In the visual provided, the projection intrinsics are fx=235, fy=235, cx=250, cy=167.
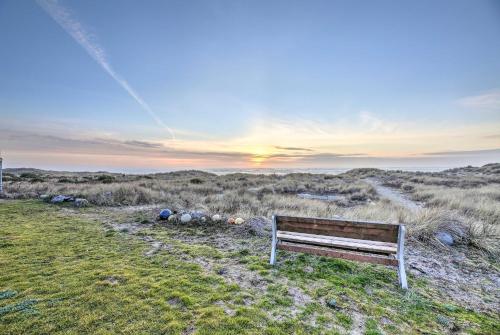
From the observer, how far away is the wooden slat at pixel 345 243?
4039 millimetres

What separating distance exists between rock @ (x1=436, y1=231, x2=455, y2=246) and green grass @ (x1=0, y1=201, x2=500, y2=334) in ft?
9.32

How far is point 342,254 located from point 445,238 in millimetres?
4168

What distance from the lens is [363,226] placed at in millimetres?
4035

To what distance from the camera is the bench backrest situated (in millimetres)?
3961

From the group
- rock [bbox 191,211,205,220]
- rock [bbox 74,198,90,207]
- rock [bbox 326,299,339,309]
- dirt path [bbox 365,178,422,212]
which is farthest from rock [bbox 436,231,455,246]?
rock [bbox 74,198,90,207]

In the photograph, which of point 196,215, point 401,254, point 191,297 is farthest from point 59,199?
point 401,254

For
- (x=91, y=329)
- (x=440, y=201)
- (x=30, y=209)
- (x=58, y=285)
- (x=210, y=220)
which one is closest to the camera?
(x=91, y=329)

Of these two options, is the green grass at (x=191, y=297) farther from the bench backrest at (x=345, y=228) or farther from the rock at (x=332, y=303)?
the bench backrest at (x=345, y=228)

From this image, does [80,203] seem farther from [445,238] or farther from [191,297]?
[445,238]

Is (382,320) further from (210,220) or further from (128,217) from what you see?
(128,217)

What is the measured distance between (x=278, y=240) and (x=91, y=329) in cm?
321

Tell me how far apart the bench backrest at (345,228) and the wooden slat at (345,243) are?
130 millimetres

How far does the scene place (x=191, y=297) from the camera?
3318 millimetres

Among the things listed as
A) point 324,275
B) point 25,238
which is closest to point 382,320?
point 324,275
